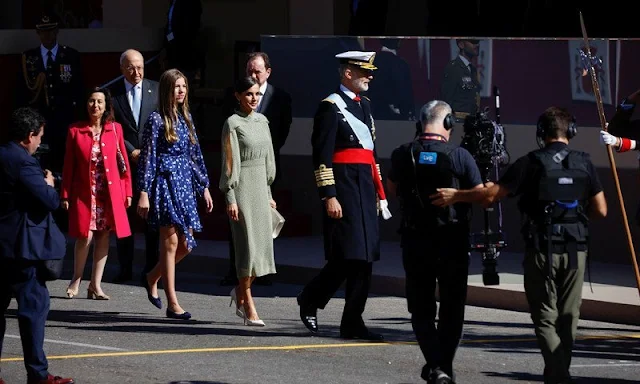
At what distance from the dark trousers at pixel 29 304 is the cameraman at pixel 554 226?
8.36ft

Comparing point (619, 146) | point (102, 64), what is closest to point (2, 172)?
point (619, 146)

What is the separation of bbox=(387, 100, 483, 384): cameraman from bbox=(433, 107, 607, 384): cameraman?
0.74ft

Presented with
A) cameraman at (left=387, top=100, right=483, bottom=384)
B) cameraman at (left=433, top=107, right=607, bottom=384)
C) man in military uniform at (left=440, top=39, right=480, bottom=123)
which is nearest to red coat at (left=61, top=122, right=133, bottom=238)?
man in military uniform at (left=440, top=39, right=480, bottom=123)

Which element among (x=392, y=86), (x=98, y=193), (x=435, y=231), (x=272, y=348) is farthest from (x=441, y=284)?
(x=392, y=86)

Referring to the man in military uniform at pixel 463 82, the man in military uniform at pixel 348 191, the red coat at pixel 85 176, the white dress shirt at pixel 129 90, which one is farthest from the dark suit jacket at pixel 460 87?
the man in military uniform at pixel 348 191

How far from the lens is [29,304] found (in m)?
9.92

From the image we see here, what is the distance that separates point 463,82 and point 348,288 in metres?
5.13

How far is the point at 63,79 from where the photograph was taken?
18062 millimetres

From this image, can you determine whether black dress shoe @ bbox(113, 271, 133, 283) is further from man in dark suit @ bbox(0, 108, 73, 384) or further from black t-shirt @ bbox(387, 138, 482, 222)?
black t-shirt @ bbox(387, 138, 482, 222)

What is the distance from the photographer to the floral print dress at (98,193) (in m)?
14.0

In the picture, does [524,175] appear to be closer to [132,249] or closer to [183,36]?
[132,249]

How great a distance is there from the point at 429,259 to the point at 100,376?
213 cm

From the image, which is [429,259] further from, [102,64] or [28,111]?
[102,64]

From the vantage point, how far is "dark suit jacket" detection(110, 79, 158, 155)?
14719 mm
